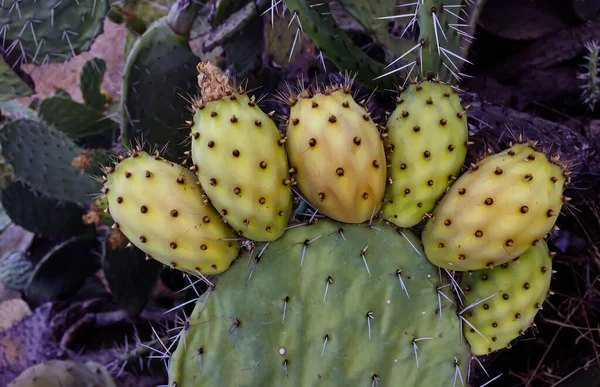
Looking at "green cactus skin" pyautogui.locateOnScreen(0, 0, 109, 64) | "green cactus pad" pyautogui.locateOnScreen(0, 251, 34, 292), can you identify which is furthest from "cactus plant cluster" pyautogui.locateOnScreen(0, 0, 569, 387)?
"green cactus pad" pyautogui.locateOnScreen(0, 251, 34, 292)

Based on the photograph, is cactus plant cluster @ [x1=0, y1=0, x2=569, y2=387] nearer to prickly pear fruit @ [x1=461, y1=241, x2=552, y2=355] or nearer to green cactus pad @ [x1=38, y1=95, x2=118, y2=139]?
prickly pear fruit @ [x1=461, y1=241, x2=552, y2=355]

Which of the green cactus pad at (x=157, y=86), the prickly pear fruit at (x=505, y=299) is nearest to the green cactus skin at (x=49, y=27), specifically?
the green cactus pad at (x=157, y=86)

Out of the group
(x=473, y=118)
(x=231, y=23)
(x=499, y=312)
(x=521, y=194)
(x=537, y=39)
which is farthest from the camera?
(x=537, y=39)

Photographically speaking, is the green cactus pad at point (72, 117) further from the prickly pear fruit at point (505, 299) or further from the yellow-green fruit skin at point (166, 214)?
the prickly pear fruit at point (505, 299)

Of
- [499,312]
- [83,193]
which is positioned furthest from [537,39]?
[83,193]

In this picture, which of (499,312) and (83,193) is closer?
(499,312)

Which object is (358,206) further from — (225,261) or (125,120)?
(125,120)
